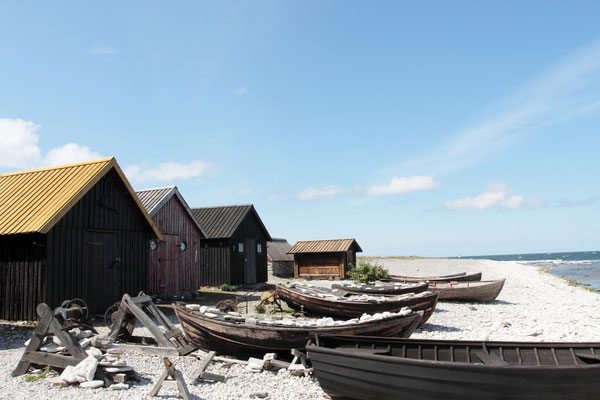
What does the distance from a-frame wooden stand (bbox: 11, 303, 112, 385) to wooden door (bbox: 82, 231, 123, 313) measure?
5.87 meters

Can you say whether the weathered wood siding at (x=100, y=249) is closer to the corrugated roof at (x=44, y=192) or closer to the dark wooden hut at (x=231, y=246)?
the corrugated roof at (x=44, y=192)

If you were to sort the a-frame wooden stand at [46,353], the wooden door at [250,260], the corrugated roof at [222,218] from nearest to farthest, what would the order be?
1. the a-frame wooden stand at [46,353]
2. the corrugated roof at [222,218]
3. the wooden door at [250,260]

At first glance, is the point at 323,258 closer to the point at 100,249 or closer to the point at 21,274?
the point at 100,249

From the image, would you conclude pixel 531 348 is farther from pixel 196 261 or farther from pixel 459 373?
pixel 196 261

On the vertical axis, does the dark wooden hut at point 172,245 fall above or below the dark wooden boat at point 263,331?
above

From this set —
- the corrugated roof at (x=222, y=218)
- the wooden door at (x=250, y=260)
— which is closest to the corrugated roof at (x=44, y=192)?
the corrugated roof at (x=222, y=218)

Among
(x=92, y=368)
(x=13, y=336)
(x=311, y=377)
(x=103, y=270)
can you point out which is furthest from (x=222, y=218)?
(x=92, y=368)

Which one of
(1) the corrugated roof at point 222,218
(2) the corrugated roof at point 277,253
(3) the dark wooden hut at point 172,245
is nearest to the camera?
(3) the dark wooden hut at point 172,245

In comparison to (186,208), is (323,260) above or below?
below

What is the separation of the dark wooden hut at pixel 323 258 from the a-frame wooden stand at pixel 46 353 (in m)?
25.2

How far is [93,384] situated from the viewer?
24.2ft

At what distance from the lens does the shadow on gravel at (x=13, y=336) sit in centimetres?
1052

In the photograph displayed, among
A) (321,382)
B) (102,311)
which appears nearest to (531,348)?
(321,382)

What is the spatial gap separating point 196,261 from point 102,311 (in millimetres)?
7467
